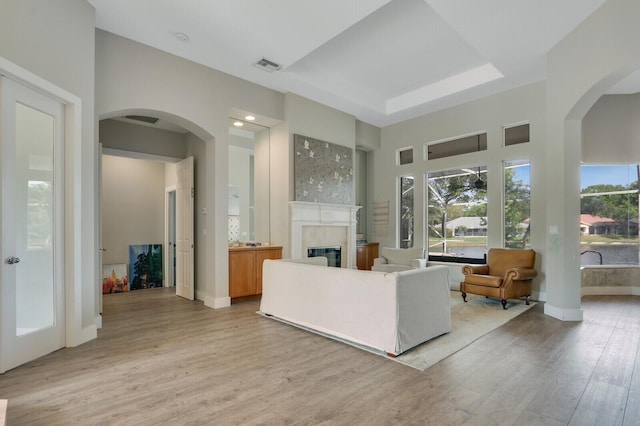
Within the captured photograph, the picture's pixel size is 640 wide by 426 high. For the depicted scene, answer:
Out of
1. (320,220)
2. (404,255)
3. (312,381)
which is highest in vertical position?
(320,220)

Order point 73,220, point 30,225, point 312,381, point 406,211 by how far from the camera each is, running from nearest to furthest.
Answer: point 312,381 < point 30,225 < point 73,220 < point 406,211

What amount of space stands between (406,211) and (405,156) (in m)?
1.32

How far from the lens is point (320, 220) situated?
6.55m

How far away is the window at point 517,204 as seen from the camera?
5992mm

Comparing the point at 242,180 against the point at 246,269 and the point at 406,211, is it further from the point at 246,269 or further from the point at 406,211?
the point at 406,211

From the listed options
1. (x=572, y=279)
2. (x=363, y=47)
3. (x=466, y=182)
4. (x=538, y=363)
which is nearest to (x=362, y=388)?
(x=538, y=363)

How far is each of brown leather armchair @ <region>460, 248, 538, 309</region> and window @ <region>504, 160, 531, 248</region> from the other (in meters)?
0.52

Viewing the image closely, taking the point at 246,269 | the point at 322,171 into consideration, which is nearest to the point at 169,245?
the point at 246,269

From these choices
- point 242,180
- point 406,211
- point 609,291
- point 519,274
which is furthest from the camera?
point 406,211

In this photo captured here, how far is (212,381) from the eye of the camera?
272cm

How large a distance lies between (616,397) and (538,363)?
620 millimetres

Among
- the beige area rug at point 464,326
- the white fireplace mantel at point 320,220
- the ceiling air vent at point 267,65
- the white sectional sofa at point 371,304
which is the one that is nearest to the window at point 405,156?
the white fireplace mantel at point 320,220

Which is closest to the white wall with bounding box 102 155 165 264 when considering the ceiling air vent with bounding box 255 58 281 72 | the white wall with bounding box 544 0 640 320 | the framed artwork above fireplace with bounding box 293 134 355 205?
the framed artwork above fireplace with bounding box 293 134 355 205

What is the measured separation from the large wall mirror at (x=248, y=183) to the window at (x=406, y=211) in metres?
3.38
